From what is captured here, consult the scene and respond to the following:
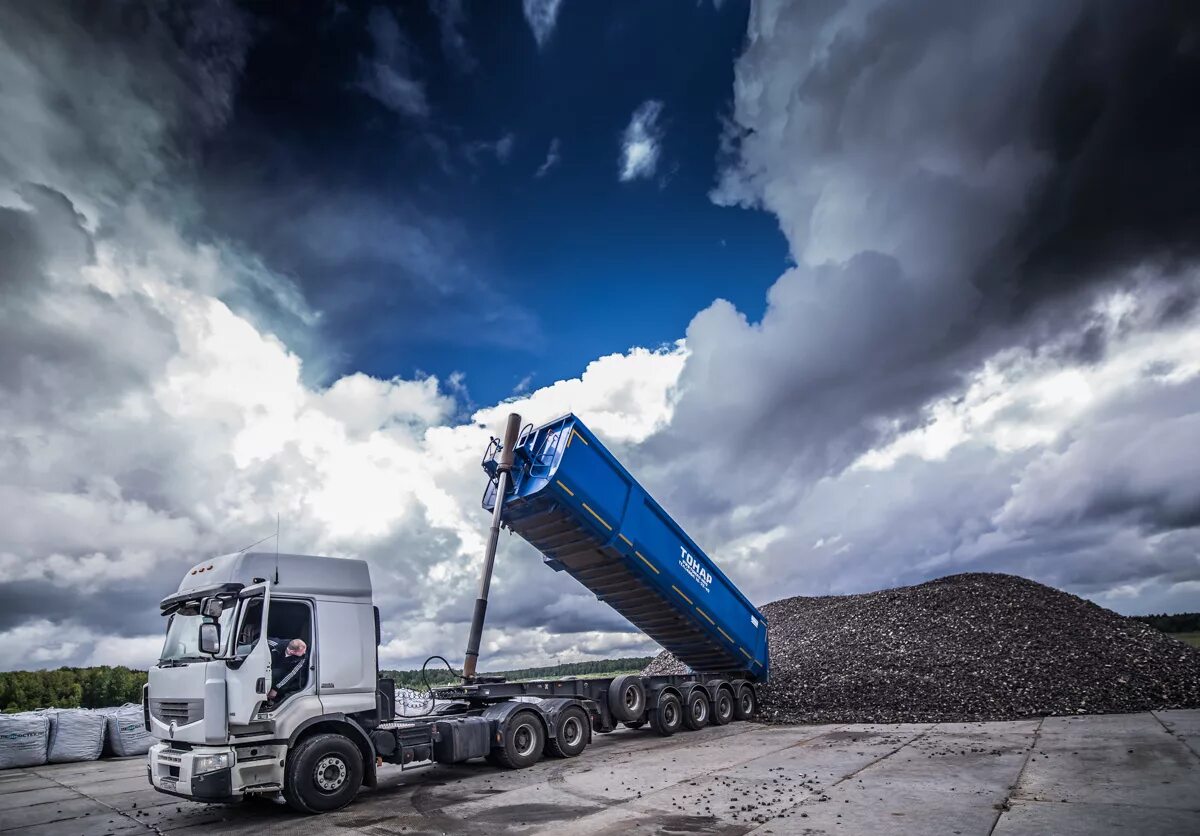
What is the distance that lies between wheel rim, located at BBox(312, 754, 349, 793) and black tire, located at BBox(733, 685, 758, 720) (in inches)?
403

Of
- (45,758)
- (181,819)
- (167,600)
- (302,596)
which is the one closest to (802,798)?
(302,596)

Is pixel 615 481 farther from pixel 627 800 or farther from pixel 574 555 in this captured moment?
pixel 627 800

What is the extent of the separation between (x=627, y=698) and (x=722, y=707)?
3.52 metres

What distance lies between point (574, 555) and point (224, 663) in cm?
642

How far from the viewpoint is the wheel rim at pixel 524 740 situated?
10.7 meters

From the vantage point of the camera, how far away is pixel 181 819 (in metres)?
8.62

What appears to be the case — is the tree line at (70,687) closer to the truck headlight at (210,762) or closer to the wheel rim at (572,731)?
the wheel rim at (572,731)

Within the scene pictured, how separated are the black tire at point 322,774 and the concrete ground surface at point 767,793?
0.68 feet

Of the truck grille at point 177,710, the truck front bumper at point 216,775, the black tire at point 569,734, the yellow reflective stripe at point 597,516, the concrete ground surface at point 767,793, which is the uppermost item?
the yellow reflective stripe at point 597,516

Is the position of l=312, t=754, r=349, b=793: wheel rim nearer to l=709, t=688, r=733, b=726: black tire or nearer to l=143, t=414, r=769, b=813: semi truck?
l=143, t=414, r=769, b=813: semi truck

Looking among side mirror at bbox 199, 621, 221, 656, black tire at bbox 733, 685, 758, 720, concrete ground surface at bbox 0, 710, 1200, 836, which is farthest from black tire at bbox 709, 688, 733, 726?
side mirror at bbox 199, 621, 221, 656

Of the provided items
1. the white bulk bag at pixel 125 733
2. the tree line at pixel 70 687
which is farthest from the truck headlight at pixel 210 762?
the tree line at pixel 70 687

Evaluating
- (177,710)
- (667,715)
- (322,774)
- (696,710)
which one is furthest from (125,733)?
(696,710)

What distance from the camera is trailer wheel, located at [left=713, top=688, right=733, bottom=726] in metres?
15.4
